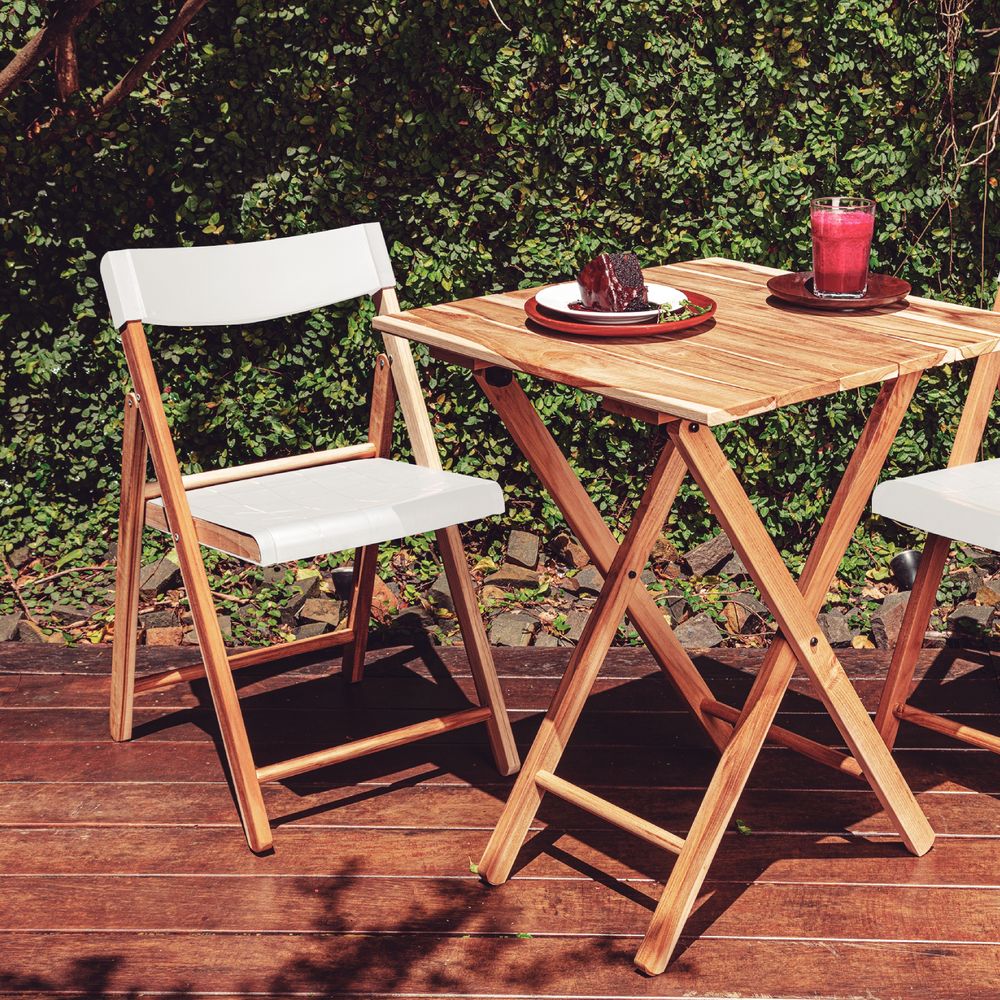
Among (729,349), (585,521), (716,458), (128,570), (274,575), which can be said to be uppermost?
(729,349)

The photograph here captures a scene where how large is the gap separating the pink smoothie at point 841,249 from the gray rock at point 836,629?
1.38 metres

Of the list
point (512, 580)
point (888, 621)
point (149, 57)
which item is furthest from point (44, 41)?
point (888, 621)

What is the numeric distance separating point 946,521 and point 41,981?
1.78 meters

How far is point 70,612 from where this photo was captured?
4.05m

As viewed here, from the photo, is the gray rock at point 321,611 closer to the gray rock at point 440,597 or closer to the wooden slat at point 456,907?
the gray rock at point 440,597

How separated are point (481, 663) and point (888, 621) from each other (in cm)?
145

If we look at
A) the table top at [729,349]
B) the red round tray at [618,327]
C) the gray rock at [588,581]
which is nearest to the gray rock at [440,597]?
the gray rock at [588,581]

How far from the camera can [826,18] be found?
3.87m

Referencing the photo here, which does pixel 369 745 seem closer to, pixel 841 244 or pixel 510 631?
pixel 510 631

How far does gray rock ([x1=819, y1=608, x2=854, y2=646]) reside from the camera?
3.81 metres

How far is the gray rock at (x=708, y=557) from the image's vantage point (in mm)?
4215

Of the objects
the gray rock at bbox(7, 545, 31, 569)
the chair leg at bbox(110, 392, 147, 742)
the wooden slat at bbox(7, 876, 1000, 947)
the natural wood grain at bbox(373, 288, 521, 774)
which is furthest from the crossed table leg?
the gray rock at bbox(7, 545, 31, 569)

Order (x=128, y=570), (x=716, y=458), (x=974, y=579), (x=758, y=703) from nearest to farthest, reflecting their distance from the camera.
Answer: (x=716, y=458), (x=758, y=703), (x=128, y=570), (x=974, y=579)

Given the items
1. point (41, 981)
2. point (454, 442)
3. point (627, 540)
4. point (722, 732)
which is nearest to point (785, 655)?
point (627, 540)
